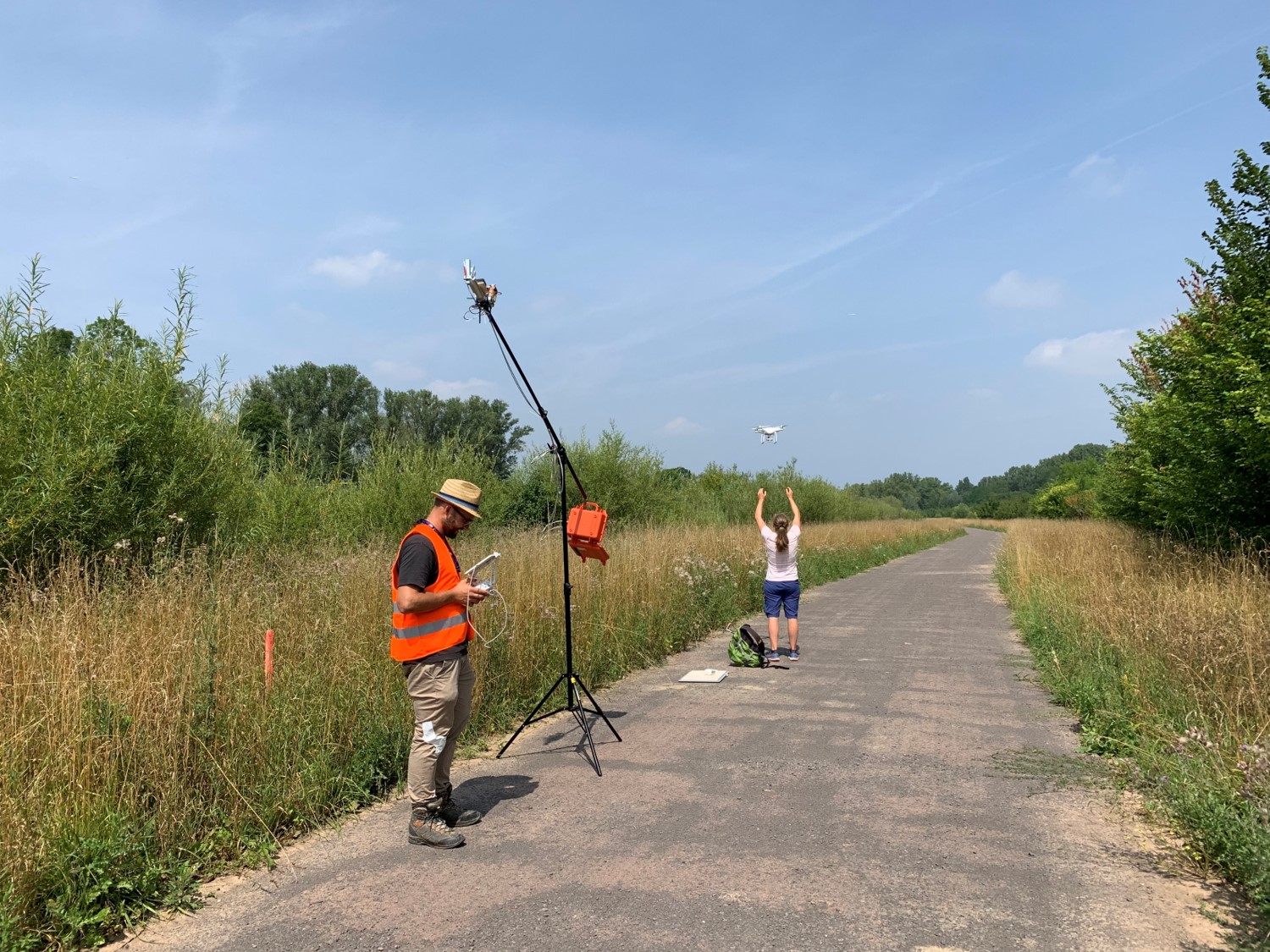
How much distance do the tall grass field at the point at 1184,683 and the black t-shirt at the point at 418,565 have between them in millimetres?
4205

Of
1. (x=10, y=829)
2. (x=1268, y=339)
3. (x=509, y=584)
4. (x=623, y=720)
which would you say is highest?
(x=1268, y=339)

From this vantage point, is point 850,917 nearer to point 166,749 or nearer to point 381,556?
point 166,749

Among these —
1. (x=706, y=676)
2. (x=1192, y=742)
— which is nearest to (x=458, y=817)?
(x=1192, y=742)

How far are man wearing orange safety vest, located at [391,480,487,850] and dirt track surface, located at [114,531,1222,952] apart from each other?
0.60 ft

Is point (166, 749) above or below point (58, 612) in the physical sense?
below

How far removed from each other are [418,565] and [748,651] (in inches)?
241

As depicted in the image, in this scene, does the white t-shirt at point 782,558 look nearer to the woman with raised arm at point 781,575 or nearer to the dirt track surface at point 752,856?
the woman with raised arm at point 781,575

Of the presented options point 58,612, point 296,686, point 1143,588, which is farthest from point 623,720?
point 1143,588

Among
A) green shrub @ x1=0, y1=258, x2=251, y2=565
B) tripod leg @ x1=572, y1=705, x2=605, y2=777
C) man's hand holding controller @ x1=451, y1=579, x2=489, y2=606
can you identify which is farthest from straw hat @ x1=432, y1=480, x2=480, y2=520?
green shrub @ x1=0, y1=258, x2=251, y2=565

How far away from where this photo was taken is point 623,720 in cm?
712

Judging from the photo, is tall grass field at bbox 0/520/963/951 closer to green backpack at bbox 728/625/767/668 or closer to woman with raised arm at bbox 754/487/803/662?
green backpack at bbox 728/625/767/668

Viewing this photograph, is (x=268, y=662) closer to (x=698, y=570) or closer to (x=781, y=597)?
(x=781, y=597)

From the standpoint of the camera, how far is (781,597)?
1016 centimetres

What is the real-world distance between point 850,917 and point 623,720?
151 inches
